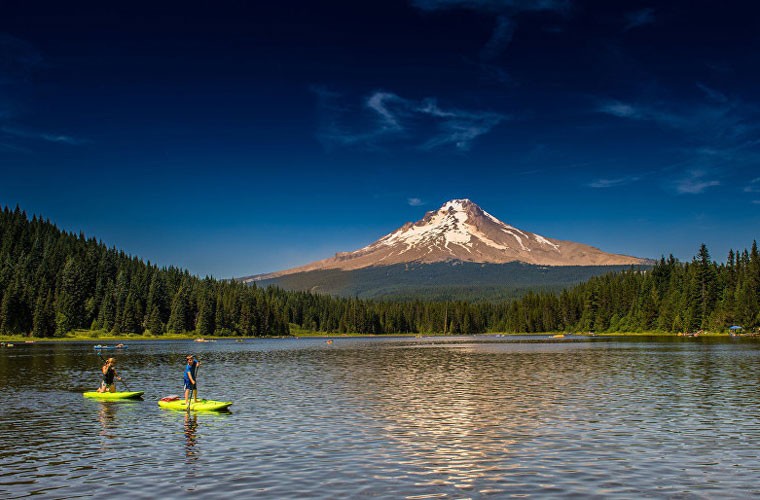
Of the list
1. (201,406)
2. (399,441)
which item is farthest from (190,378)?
(399,441)

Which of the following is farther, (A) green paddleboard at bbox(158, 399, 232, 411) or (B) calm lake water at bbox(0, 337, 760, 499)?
(A) green paddleboard at bbox(158, 399, 232, 411)

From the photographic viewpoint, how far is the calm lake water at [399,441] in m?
22.2

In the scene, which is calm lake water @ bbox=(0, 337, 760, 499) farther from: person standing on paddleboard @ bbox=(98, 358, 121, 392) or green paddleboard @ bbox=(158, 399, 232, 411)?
person standing on paddleboard @ bbox=(98, 358, 121, 392)

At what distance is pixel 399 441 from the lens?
30.4 m

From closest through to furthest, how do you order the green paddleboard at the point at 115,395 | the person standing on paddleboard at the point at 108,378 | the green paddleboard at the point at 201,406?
the green paddleboard at the point at 201,406 → the green paddleboard at the point at 115,395 → the person standing on paddleboard at the point at 108,378

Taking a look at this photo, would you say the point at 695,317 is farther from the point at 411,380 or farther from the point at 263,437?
the point at 263,437

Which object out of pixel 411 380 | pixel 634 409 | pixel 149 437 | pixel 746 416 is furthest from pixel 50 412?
pixel 746 416

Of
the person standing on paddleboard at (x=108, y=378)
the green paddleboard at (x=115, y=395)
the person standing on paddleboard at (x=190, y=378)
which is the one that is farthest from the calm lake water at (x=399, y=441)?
the person standing on paddleboard at (x=190, y=378)

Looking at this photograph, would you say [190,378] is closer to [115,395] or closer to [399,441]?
[115,395]

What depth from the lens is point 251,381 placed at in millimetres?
63844

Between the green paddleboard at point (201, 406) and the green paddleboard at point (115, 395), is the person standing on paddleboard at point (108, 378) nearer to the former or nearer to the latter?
the green paddleboard at point (115, 395)

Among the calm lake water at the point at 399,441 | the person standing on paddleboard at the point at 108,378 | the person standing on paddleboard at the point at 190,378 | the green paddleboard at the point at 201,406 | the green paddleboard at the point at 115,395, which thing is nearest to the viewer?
the calm lake water at the point at 399,441

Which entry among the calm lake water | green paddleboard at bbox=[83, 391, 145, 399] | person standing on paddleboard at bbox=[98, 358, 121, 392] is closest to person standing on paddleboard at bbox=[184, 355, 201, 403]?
the calm lake water

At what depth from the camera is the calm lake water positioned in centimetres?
2219
